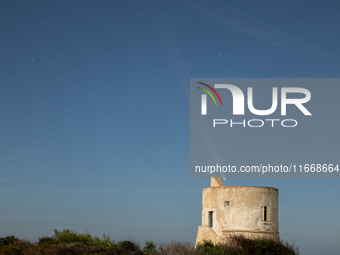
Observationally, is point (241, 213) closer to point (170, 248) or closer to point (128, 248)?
point (170, 248)

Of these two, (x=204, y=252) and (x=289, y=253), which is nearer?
(x=204, y=252)

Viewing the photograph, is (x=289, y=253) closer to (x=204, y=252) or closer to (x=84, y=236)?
(x=204, y=252)

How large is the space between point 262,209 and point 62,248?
11.7 meters

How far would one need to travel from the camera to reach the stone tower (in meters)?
23.5

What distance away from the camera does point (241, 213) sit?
2356 cm

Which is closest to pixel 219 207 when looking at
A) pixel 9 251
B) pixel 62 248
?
pixel 62 248

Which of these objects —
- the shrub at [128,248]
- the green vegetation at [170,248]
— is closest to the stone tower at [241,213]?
the green vegetation at [170,248]

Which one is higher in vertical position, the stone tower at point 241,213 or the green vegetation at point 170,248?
the stone tower at point 241,213

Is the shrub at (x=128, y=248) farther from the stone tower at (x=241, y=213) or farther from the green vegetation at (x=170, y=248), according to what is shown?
the stone tower at (x=241, y=213)

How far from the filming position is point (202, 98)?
24.9m

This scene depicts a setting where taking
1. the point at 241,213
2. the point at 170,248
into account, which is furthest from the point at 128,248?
the point at 241,213

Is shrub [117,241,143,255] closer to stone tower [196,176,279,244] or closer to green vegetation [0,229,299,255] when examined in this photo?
green vegetation [0,229,299,255]

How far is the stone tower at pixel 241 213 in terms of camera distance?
23453 mm

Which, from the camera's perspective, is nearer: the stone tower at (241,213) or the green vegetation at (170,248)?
the green vegetation at (170,248)
